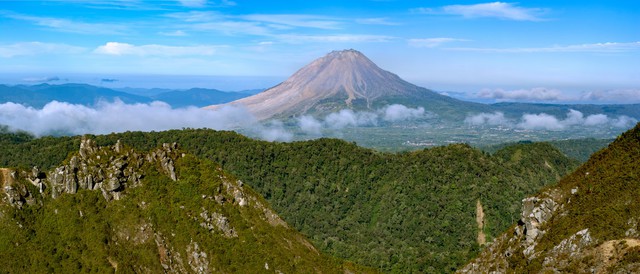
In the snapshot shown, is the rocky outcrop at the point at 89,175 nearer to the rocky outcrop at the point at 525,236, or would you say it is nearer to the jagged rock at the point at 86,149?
the jagged rock at the point at 86,149

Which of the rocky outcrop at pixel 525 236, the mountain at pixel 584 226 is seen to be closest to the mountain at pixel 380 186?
the rocky outcrop at pixel 525 236

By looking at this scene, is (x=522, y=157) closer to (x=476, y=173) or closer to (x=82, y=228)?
(x=476, y=173)

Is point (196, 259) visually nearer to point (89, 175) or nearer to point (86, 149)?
point (89, 175)

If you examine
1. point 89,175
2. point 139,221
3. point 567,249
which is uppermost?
point 89,175

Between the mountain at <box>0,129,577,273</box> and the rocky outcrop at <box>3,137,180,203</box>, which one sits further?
the mountain at <box>0,129,577,273</box>

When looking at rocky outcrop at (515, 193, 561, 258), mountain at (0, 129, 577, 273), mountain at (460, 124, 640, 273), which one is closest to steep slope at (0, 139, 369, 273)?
mountain at (460, 124, 640, 273)

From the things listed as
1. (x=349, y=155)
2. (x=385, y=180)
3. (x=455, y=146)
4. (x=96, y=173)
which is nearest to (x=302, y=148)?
(x=349, y=155)

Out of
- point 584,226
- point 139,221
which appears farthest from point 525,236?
point 139,221

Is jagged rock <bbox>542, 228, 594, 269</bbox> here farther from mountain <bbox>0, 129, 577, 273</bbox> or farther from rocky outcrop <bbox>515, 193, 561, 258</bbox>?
mountain <bbox>0, 129, 577, 273</bbox>
